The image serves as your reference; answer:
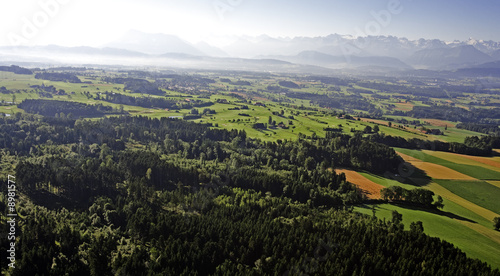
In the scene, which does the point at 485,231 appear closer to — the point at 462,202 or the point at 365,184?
the point at 462,202

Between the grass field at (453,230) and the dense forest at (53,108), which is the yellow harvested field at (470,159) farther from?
the dense forest at (53,108)

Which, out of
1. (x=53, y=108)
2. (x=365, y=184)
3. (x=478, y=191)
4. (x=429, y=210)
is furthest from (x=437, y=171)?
(x=53, y=108)

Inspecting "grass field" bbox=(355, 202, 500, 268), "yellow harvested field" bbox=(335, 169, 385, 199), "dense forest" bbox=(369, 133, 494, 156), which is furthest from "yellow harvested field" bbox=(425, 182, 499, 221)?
"dense forest" bbox=(369, 133, 494, 156)

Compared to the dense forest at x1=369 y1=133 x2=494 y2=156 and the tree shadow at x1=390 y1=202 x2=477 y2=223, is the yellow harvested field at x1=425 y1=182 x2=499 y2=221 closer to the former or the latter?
the tree shadow at x1=390 y1=202 x2=477 y2=223

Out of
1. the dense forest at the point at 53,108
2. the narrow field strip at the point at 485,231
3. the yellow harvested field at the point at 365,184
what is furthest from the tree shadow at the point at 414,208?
the dense forest at the point at 53,108

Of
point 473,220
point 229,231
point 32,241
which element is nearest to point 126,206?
point 32,241
